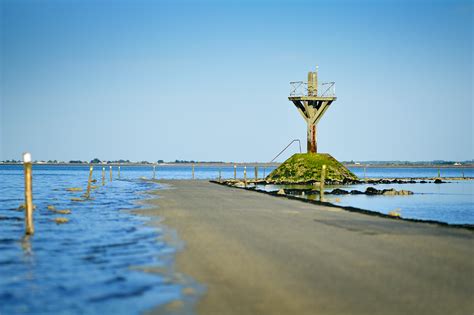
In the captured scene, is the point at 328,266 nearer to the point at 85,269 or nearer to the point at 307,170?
the point at 85,269

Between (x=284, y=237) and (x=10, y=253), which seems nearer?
(x=10, y=253)

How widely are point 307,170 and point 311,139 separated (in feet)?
12.8

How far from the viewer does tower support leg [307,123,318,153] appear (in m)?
68.0

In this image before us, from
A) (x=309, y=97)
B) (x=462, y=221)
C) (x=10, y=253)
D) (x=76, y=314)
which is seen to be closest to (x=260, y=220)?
(x=10, y=253)

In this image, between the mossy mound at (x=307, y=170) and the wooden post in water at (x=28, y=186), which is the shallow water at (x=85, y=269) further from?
A: the mossy mound at (x=307, y=170)

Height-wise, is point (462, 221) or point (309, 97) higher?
point (309, 97)

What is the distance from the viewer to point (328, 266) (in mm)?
12602

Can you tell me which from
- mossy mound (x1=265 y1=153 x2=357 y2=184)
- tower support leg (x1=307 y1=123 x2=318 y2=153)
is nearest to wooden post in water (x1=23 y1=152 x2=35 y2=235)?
mossy mound (x1=265 y1=153 x2=357 y2=184)

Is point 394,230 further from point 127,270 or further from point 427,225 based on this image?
point 127,270

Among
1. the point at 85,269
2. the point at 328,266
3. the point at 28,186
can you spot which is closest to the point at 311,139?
the point at 28,186

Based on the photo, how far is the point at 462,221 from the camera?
29.2 meters

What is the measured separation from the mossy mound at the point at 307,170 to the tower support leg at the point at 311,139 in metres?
0.59

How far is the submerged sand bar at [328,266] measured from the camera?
9422 millimetres

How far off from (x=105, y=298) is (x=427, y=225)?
1454 centimetres
